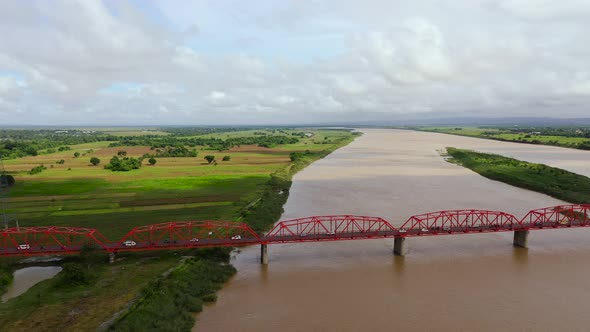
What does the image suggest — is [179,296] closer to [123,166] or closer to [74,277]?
[74,277]

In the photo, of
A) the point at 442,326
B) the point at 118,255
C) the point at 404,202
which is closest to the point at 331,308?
the point at 442,326

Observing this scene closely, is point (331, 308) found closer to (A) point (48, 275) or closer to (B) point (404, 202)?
(A) point (48, 275)

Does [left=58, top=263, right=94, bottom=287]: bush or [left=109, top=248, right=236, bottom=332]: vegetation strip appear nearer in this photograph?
[left=109, top=248, right=236, bottom=332]: vegetation strip

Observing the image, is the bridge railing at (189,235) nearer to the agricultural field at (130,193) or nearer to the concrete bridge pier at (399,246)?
the agricultural field at (130,193)

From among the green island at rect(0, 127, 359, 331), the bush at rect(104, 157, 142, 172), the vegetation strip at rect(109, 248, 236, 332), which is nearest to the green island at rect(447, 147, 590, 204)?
the green island at rect(0, 127, 359, 331)

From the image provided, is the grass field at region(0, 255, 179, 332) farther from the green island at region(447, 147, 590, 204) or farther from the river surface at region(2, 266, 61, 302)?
the green island at region(447, 147, 590, 204)

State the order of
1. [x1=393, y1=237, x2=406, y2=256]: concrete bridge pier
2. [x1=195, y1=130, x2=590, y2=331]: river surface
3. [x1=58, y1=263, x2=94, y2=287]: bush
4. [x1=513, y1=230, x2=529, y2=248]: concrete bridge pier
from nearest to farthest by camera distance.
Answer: [x1=195, y1=130, x2=590, y2=331]: river surface, [x1=58, y1=263, x2=94, y2=287]: bush, [x1=393, y1=237, x2=406, y2=256]: concrete bridge pier, [x1=513, y1=230, x2=529, y2=248]: concrete bridge pier

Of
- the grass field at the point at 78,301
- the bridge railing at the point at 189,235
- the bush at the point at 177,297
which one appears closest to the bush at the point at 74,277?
the grass field at the point at 78,301

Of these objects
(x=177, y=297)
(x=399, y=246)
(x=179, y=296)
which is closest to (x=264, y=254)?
(x=179, y=296)
